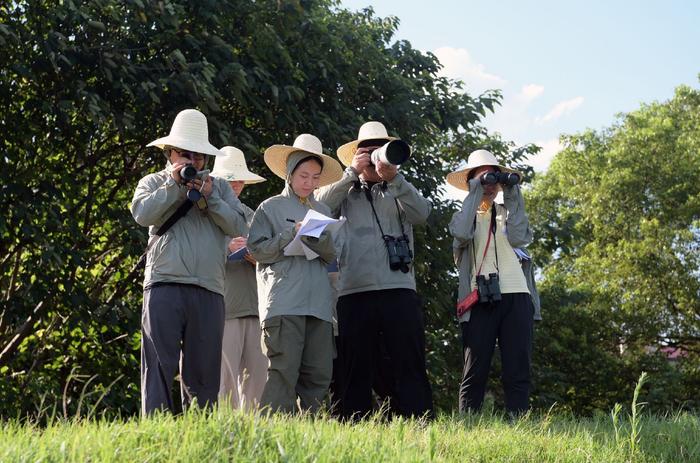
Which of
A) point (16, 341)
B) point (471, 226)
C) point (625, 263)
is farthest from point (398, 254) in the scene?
point (625, 263)

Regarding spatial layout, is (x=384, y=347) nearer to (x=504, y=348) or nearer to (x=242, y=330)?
(x=504, y=348)

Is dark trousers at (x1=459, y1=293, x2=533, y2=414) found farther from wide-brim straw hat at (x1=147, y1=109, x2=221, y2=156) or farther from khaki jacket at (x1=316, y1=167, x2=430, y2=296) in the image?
wide-brim straw hat at (x1=147, y1=109, x2=221, y2=156)

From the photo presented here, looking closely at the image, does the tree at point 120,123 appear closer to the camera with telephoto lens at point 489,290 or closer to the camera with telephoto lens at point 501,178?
the camera with telephoto lens at point 501,178

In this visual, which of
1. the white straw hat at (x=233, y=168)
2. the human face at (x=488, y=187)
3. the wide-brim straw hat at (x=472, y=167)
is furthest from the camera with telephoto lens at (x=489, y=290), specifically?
the white straw hat at (x=233, y=168)

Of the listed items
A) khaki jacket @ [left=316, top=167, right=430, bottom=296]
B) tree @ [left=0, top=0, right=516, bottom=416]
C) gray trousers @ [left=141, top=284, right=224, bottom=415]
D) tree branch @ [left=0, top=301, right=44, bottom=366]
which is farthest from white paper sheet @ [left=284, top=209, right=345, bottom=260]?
tree branch @ [left=0, top=301, right=44, bottom=366]

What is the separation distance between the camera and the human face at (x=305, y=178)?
611 centimetres

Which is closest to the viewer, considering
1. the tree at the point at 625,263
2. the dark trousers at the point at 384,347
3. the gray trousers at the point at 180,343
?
the gray trousers at the point at 180,343

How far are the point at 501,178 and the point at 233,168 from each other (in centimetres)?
193

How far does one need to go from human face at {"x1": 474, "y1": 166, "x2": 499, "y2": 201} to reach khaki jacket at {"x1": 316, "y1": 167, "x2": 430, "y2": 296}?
0.51 meters

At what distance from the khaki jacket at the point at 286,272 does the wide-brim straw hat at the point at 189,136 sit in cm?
65

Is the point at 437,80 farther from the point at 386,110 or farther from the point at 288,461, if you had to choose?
the point at 288,461

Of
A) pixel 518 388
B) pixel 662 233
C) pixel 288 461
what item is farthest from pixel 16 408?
pixel 662 233

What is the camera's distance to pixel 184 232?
17.5 ft

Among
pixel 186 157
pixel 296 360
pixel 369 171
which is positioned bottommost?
pixel 296 360
